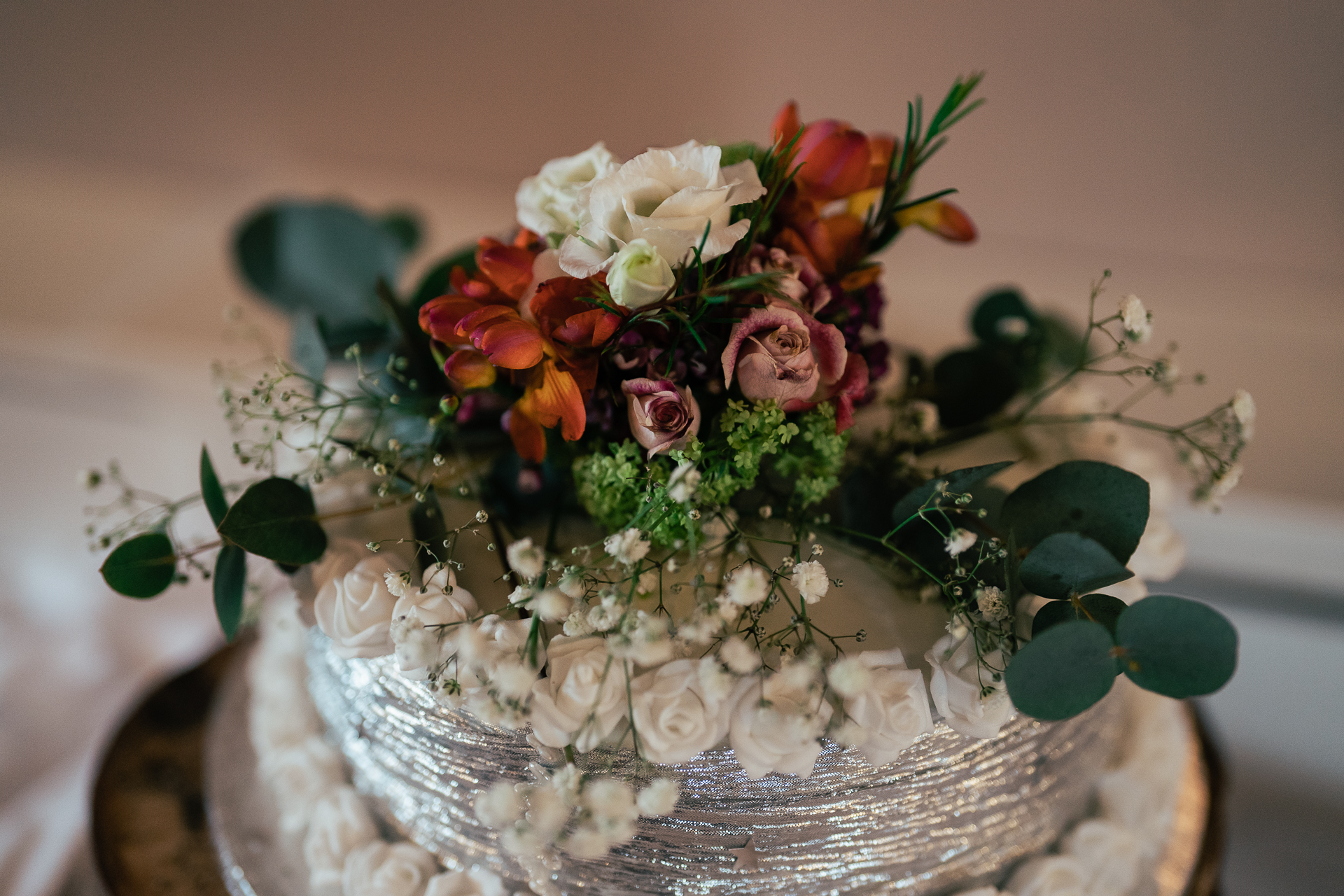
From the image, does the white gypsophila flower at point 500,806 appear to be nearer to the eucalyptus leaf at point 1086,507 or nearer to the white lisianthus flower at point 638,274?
the white lisianthus flower at point 638,274

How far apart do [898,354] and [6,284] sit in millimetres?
2027

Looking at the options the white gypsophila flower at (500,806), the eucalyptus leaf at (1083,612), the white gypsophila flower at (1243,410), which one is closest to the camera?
the white gypsophila flower at (500,806)

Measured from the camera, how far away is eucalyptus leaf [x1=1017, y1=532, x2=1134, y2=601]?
0.56 meters

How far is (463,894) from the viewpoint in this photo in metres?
0.66

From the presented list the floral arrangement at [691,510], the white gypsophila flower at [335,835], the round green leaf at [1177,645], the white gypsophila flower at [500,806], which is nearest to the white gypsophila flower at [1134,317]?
the floral arrangement at [691,510]

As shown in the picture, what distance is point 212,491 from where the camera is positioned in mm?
654

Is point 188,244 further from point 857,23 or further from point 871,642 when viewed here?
point 871,642

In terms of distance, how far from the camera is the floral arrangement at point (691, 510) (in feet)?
1.71

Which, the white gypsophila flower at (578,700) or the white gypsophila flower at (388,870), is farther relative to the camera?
the white gypsophila flower at (388,870)

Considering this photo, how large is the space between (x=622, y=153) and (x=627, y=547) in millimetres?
1424

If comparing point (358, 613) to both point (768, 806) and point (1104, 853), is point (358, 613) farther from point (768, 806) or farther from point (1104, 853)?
point (1104, 853)

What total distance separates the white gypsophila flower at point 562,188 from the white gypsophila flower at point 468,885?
0.52 m

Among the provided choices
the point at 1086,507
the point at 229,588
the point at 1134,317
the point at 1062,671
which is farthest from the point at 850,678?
the point at 229,588

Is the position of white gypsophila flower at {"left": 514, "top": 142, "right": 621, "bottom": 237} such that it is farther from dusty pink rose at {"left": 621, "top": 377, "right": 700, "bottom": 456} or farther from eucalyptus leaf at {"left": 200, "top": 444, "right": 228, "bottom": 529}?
eucalyptus leaf at {"left": 200, "top": 444, "right": 228, "bottom": 529}
